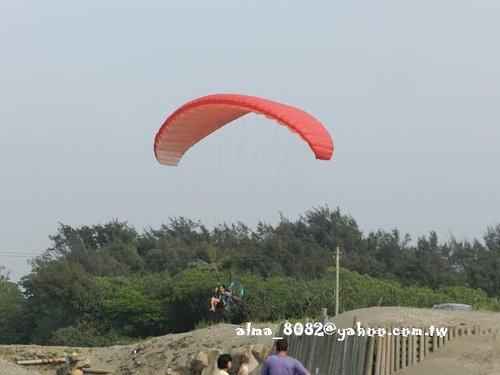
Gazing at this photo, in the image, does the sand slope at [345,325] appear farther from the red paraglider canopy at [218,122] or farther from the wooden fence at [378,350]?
the red paraglider canopy at [218,122]

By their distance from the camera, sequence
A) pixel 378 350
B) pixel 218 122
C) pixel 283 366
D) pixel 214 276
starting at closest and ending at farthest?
1. pixel 283 366
2. pixel 378 350
3. pixel 218 122
4. pixel 214 276

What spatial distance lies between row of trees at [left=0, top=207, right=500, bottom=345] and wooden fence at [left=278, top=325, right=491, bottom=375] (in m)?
10.3

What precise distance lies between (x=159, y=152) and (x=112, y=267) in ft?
161

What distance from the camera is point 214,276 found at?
147 ft

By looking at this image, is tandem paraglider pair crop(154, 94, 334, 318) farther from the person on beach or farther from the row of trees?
the person on beach

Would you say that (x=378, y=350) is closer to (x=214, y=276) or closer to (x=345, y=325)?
(x=345, y=325)

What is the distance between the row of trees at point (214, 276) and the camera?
136 ft

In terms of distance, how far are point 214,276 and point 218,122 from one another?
21835mm

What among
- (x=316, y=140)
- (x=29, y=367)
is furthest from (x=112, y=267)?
(x=316, y=140)

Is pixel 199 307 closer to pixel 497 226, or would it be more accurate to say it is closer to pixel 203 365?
pixel 203 365

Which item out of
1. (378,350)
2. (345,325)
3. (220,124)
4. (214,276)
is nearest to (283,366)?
(378,350)

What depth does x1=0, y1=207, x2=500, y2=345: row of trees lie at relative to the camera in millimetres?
41594

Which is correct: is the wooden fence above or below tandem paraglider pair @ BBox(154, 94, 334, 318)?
below

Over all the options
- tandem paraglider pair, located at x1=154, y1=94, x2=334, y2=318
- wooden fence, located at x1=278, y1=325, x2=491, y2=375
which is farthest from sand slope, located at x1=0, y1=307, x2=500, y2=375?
tandem paraglider pair, located at x1=154, y1=94, x2=334, y2=318
